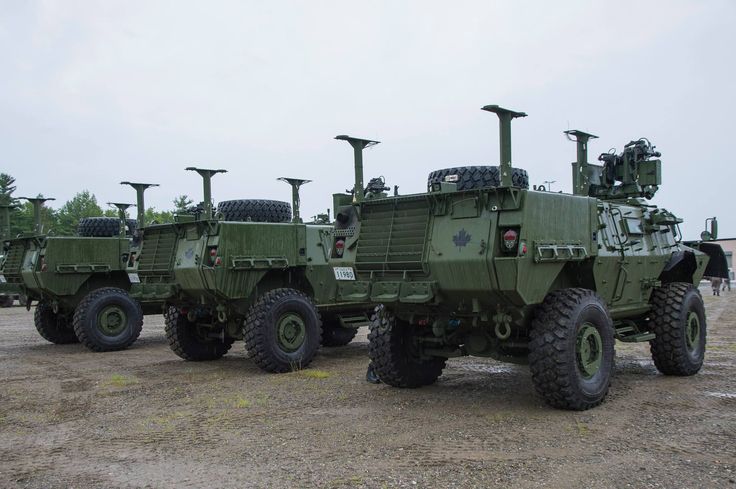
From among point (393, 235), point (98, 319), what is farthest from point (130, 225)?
point (393, 235)

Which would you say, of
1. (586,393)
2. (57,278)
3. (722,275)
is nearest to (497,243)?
(586,393)

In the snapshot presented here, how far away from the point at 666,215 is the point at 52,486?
758cm

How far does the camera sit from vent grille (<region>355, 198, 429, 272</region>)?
7.16 m

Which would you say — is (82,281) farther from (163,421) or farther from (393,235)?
(393,235)

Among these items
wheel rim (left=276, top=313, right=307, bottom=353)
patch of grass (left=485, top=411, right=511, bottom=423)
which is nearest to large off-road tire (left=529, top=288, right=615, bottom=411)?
patch of grass (left=485, top=411, right=511, bottom=423)

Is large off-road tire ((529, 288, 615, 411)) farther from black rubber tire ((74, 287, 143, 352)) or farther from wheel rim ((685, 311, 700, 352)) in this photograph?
black rubber tire ((74, 287, 143, 352))

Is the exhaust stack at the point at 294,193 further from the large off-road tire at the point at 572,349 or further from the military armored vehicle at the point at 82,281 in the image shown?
the large off-road tire at the point at 572,349

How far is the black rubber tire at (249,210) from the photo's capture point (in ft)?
36.3

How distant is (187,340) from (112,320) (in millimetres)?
2935

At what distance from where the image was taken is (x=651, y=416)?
6.55 metres

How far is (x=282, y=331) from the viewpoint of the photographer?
1007cm

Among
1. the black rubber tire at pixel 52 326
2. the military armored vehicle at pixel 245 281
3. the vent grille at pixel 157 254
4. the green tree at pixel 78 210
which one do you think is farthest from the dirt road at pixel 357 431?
the green tree at pixel 78 210

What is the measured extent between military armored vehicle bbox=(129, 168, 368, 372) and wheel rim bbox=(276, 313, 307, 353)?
1 centimetres

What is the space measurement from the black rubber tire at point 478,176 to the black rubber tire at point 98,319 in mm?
7680
